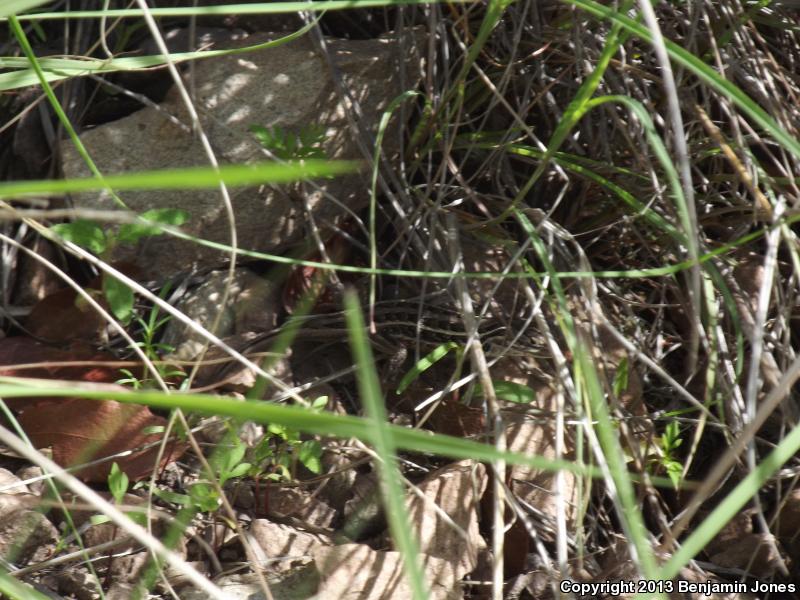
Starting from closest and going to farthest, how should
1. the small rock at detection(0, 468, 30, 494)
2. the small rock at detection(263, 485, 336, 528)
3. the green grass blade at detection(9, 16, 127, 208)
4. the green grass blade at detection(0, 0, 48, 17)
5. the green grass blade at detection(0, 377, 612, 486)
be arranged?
1. the green grass blade at detection(0, 377, 612, 486)
2. the green grass blade at detection(0, 0, 48, 17)
3. the green grass blade at detection(9, 16, 127, 208)
4. the small rock at detection(0, 468, 30, 494)
5. the small rock at detection(263, 485, 336, 528)

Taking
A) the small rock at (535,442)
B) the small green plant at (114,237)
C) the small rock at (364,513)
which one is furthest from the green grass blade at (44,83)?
the small rock at (535,442)

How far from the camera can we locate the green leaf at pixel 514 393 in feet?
4.13

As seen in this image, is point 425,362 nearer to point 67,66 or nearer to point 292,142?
point 292,142

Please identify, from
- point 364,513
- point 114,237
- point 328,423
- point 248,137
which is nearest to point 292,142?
point 248,137

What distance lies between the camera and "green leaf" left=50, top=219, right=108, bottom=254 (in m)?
1.26

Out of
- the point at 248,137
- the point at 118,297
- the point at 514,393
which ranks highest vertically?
the point at 248,137

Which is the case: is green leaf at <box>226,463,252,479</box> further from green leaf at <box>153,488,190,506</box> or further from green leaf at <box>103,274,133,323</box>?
green leaf at <box>103,274,133,323</box>

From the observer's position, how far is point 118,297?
123 cm

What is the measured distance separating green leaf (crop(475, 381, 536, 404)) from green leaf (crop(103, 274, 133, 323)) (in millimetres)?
577

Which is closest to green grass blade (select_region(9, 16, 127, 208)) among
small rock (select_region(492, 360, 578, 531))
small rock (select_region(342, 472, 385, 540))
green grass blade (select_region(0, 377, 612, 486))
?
green grass blade (select_region(0, 377, 612, 486))

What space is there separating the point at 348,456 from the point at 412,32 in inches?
30.8

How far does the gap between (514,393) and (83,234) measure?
72cm

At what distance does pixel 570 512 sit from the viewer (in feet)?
4.25

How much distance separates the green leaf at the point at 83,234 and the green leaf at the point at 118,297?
Result: 6 cm
